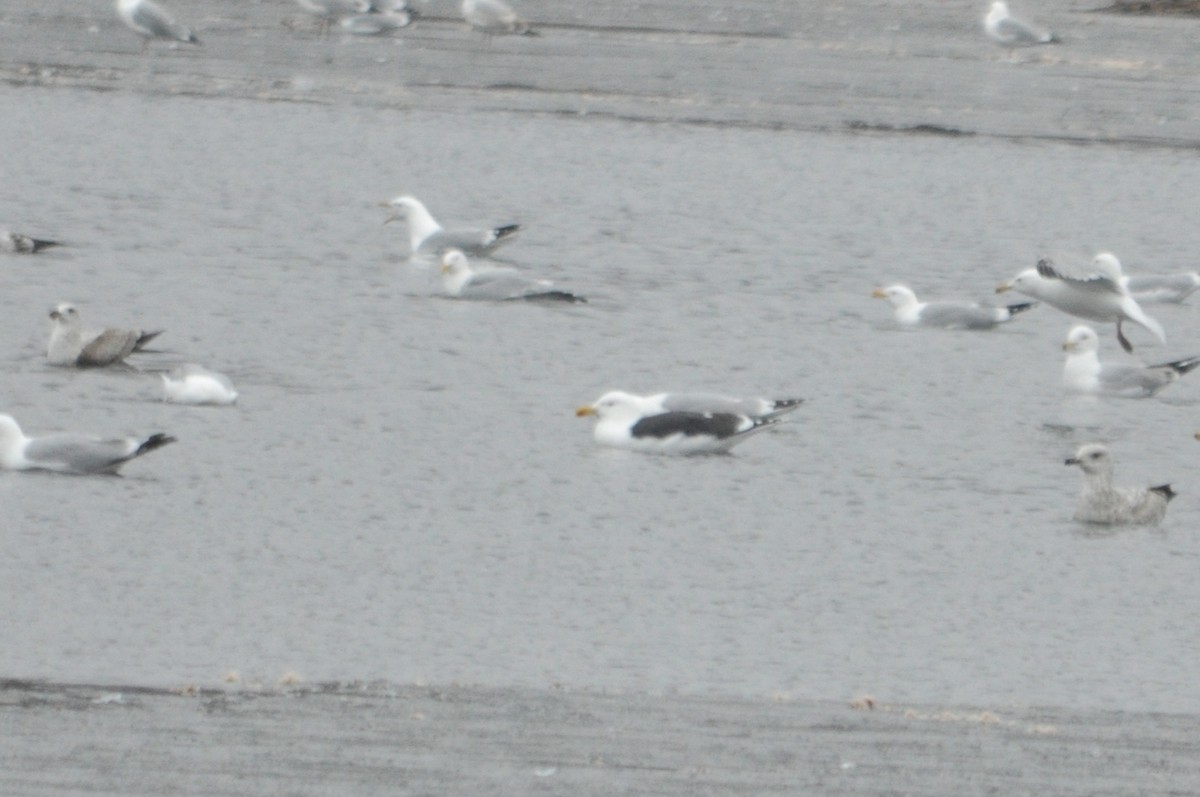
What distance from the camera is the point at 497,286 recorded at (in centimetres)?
1469

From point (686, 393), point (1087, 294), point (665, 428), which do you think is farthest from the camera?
point (1087, 294)

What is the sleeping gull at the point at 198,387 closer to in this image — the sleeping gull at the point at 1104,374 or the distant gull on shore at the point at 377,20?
the sleeping gull at the point at 1104,374

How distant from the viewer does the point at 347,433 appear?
1066 centimetres

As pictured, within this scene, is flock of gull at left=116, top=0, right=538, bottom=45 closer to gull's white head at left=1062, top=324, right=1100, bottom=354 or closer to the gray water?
the gray water

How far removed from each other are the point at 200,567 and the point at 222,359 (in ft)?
13.9

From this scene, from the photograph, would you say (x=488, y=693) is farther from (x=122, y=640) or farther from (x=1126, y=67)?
(x=1126, y=67)

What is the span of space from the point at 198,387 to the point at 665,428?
2.09m

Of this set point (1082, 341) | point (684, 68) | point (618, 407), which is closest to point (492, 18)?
point (684, 68)

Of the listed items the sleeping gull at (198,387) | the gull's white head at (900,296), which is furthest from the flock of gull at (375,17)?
the sleeping gull at (198,387)

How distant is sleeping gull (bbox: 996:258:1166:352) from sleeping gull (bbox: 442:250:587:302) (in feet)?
8.63

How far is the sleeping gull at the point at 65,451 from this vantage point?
9.62 meters

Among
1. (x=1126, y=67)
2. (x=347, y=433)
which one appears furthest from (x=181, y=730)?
(x=1126, y=67)

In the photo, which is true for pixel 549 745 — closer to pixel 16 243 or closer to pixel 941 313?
pixel 941 313

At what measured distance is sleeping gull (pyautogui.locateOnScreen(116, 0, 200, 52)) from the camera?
25734mm
